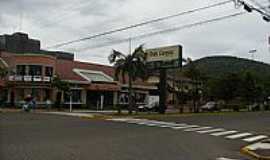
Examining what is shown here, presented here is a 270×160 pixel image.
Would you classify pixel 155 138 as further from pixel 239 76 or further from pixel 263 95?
pixel 263 95

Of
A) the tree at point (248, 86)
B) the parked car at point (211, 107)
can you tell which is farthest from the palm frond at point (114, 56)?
the tree at point (248, 86)

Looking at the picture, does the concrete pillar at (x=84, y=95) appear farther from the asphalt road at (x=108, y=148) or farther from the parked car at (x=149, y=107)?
the asphalt road at (x=108, y=148)

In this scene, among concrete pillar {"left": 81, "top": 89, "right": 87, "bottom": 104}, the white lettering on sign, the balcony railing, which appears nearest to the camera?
the white lettering on sign

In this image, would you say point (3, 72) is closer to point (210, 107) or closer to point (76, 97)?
point (76, 97)

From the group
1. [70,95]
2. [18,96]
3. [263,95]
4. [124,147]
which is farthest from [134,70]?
[263,95]

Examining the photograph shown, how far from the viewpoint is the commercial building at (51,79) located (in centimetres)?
5553

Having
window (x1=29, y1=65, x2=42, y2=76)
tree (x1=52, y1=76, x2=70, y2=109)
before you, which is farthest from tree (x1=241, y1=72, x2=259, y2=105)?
window (x1=29, y1=65, x2=42, y2=76)

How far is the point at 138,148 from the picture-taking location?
610 inches

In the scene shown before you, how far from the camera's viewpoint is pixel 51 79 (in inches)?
2207

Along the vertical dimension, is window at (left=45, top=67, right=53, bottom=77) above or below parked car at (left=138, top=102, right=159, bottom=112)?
above

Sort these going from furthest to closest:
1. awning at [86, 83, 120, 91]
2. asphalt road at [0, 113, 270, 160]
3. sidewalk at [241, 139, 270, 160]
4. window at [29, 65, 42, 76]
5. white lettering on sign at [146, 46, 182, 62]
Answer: awning at [86, 83, 120, 91], window at [29, 65, 42, 76], white lettering on sign at [146, 46, 182, 62], sidewalk at [241, 139, 270, 160], asphalt road at [0, 113, 270, 160]

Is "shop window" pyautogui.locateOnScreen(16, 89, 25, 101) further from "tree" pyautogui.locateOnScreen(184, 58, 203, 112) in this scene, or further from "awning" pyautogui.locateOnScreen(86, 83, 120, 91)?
"tree" pyautogui.locateOnScreen(184, 58, 203, 112)

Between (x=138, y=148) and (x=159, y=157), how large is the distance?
209 centimetres

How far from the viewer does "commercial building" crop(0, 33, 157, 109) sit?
55531mm
